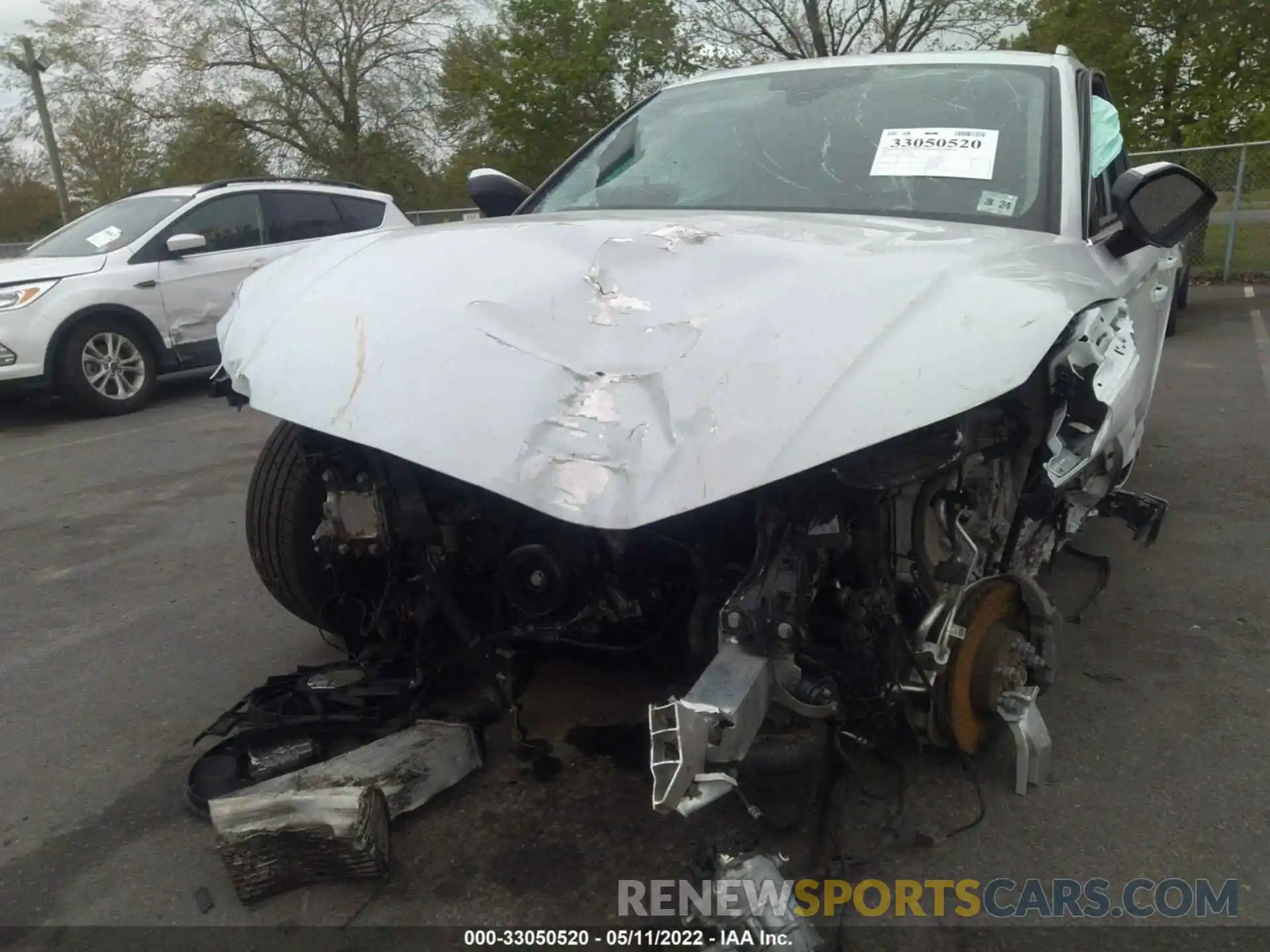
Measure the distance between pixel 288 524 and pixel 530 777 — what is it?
3.32ft

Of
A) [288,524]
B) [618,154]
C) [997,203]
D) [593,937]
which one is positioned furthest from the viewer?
[618,154]

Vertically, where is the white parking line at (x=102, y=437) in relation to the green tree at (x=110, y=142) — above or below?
below

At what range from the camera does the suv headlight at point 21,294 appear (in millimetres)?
7066

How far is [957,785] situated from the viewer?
8.25ft

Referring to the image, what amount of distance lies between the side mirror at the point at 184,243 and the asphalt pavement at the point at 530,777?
11.1 feet

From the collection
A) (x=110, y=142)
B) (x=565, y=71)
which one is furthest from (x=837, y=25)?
(x=110, y=142)

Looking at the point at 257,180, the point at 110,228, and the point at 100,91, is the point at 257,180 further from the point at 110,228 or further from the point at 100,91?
the point at 100,91

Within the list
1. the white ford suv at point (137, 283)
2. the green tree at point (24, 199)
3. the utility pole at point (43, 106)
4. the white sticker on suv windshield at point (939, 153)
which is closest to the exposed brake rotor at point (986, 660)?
the white sticker on suv windshield at point (939, 153)

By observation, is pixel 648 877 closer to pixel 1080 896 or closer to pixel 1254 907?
pixel 1080 896

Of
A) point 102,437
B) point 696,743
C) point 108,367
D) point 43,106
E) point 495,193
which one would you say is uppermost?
point 43,106

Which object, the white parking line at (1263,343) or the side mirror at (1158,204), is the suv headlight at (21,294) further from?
the white parking line at (1263,343)

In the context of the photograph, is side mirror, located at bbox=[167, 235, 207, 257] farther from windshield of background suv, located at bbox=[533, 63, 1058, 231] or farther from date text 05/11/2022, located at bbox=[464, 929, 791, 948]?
date text 05/11/2022, located at bbox=[464, 929, 791, 948]

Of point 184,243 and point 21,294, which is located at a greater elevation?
point 184,243

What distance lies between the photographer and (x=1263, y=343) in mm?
8586
